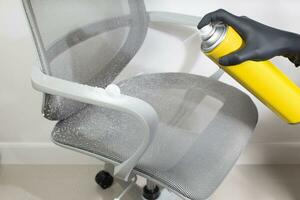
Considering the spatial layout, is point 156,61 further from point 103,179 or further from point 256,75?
point 256,75

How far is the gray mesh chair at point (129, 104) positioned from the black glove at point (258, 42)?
0.22m

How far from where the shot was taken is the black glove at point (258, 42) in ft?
2.21

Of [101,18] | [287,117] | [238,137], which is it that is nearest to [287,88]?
[287,117]

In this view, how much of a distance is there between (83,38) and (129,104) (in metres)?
0.29

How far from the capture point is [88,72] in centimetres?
101

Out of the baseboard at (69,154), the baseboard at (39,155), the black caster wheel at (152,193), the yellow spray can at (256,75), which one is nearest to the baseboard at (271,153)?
the baseboard at (69,154)

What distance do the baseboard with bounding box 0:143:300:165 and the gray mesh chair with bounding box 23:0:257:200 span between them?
1.71 ft

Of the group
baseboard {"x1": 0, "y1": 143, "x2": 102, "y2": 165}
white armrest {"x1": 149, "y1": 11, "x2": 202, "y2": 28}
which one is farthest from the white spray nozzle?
baseboard {"x1": 0, "y1": 143, "x2": 102, "y2": 165}

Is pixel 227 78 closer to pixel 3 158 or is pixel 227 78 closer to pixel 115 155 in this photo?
pixel 115 155

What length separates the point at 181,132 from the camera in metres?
0.97

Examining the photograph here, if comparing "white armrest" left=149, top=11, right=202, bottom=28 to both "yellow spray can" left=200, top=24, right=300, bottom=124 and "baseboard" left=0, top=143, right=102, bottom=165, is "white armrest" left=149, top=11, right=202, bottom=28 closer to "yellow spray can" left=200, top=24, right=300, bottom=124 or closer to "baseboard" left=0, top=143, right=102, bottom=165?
"yellow spray can" left=200, top=24, right=300, bottom=124

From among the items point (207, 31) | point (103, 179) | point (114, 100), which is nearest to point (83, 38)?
point (114, 100)

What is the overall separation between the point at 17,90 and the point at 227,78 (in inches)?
30.5

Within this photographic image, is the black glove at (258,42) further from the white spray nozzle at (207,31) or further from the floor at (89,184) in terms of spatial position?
the floor at (89,184)
